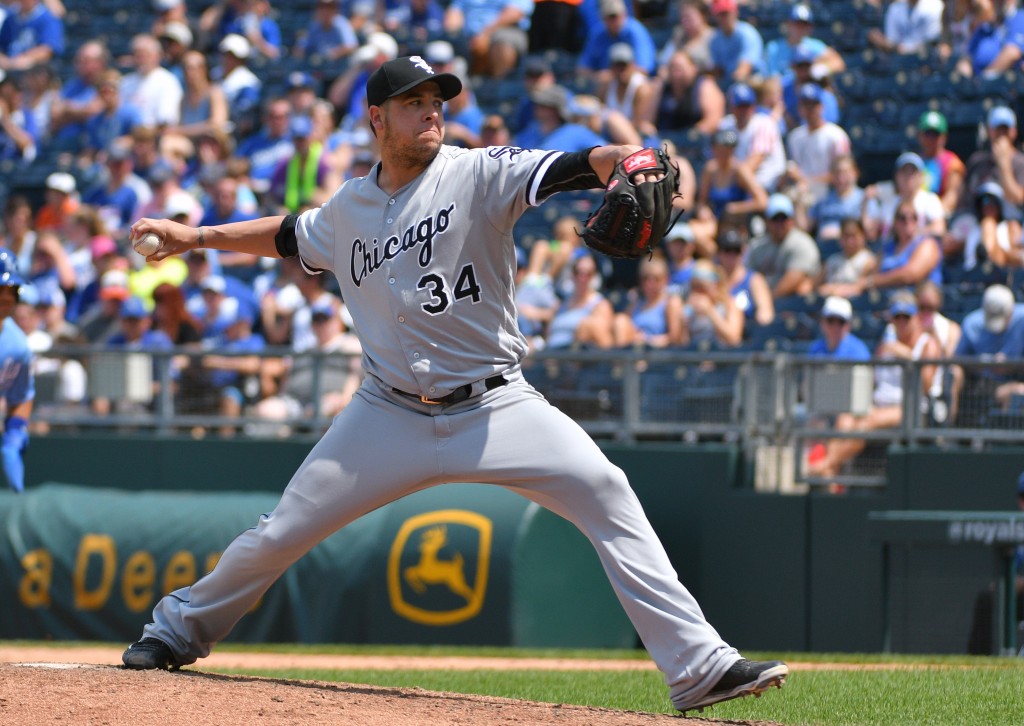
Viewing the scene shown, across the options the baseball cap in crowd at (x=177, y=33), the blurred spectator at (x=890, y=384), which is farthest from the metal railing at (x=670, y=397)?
the baseball cap in crowd at (x=177, y=33)

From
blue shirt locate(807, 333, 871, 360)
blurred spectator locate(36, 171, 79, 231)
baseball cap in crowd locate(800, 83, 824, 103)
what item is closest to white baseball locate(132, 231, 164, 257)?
blue shirt locate(807, 333, 871, 360)

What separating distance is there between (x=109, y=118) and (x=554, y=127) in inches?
202

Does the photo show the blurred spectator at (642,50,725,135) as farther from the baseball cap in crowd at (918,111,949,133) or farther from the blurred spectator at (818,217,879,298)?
the blurred spectator at (818,217,879,298)

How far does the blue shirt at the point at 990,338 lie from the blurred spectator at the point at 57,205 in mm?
8066

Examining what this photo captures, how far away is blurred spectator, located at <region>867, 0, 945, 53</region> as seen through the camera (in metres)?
13.4

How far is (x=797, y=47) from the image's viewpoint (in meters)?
13.4

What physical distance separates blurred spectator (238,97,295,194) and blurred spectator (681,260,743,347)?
4.67 m

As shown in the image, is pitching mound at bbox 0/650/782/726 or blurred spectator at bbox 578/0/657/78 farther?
blurred spectator at bbox 578/0/657/78

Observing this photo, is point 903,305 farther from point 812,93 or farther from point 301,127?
point 301,127

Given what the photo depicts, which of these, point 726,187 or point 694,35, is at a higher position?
point 694,35

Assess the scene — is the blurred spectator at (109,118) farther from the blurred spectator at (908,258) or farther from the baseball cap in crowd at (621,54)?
the blurred spectator at (908,258)

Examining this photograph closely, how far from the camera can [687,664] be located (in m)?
5.00

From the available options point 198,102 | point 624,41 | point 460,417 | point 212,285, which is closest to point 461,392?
point 460,417

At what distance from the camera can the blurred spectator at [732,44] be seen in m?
13.7
